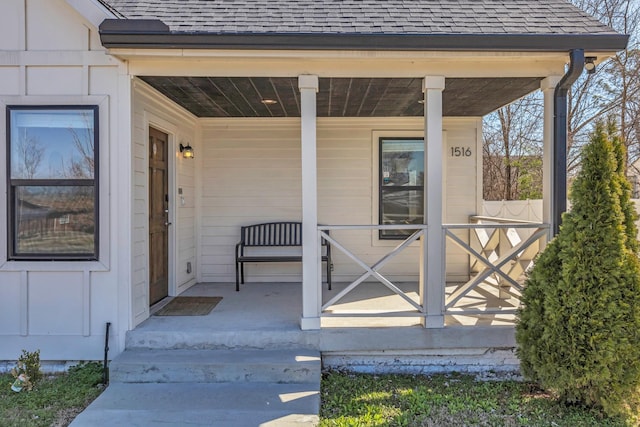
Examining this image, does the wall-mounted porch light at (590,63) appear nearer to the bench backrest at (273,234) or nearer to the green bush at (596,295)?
the green bush at (596,295)

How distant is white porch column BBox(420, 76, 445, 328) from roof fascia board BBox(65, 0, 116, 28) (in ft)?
9.04

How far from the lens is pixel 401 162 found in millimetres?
5949

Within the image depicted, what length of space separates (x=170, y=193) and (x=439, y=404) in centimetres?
367

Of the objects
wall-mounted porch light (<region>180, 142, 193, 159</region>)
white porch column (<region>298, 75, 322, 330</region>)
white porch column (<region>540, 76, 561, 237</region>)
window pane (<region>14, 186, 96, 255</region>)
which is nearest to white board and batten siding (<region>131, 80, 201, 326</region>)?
wall-mounted porch light (<region>180, 142, 193, 159</region>)

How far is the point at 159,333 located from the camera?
3711 millimetres

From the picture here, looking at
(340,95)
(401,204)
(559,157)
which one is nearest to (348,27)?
(340,95)

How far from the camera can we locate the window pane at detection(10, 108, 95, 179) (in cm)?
372

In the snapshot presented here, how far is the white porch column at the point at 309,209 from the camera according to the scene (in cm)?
370

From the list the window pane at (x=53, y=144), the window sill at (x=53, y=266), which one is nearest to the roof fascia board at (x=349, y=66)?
the window pane at (x=53, y=144)

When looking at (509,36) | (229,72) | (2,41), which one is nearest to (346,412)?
(229,72)

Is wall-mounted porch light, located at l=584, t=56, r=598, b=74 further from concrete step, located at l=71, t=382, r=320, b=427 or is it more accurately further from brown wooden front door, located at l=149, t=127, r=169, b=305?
brown wooden front door, located at l=149, t=127, r=169, b=305

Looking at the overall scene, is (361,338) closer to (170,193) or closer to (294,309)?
(294,309)

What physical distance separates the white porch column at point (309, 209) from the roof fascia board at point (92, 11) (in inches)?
65.6

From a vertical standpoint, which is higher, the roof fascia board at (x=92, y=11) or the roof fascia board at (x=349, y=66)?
the roof fascia board at (x=92, y=11)
